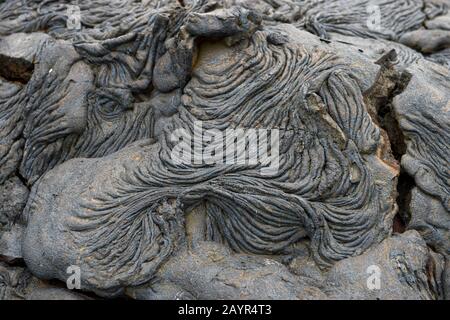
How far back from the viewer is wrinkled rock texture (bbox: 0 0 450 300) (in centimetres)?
385

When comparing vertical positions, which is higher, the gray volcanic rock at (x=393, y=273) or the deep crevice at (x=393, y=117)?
the deep crevice at (x=393, y=117)

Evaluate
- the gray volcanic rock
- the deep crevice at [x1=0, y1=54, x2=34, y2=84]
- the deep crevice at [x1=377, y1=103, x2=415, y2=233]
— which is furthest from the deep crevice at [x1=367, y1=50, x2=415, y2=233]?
the deep crevice at [x1=0, y1=54, x2=34, y2=84]

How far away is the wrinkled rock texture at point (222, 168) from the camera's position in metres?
3.85

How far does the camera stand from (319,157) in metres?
3.94

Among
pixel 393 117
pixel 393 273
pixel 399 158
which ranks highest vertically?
pixel 393 117

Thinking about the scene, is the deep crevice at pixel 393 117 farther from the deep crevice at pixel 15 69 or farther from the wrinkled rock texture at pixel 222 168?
the deep crevice at pixel 15 69

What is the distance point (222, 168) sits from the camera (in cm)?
399

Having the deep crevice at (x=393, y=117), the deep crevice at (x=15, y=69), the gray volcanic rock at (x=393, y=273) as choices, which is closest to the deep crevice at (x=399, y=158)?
the deep crevice at (x=393, y=117)

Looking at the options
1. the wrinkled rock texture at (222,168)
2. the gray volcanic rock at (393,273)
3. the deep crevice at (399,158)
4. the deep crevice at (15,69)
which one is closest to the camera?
the gray volcanic rock at (393,273)

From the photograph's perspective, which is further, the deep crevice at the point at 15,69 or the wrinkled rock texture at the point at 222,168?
the deep crevice at the point at 15,69

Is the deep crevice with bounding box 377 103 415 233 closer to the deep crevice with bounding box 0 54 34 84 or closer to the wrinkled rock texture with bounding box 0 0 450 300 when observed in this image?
the wrinkled rock texture with bounding box 0 0 450 300

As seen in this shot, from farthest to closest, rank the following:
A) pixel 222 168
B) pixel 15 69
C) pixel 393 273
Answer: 1. pixel 15 69
2. pixel 222 168
3. pixel 393 273

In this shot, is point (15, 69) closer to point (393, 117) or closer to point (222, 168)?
point (222, 168)

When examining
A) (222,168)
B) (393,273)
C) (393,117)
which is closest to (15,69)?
(222,168)
